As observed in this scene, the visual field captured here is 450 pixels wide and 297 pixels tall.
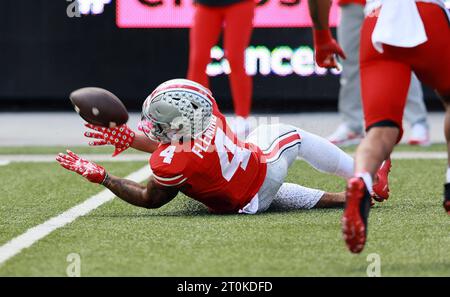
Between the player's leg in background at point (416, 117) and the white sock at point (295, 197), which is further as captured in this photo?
the player's leg in background at point (416, 117)

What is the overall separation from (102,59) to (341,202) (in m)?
6.44

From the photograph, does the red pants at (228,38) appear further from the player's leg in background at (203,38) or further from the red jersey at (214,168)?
the red jersey at (214,168)

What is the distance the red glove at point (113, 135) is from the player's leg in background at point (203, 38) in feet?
11.6

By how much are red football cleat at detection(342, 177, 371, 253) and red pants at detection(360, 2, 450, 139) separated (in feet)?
1.33

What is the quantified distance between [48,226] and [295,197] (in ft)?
4.22

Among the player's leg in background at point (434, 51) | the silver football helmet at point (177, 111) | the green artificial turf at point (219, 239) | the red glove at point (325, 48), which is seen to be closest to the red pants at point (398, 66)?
the player's leg in background at point (434, 51)

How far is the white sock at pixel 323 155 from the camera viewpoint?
5906 mm

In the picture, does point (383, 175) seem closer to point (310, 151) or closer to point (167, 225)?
point (310, 151)

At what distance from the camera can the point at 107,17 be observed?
466 inches

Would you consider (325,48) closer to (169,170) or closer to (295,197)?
(169,170)

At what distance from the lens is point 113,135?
5871mm

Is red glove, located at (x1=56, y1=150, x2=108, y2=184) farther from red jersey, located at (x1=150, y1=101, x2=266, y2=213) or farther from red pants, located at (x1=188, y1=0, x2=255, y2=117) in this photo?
red pants, located at (x1=188, y1=0, x2=255, y2=117)

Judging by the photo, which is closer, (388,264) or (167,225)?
(388,264)
